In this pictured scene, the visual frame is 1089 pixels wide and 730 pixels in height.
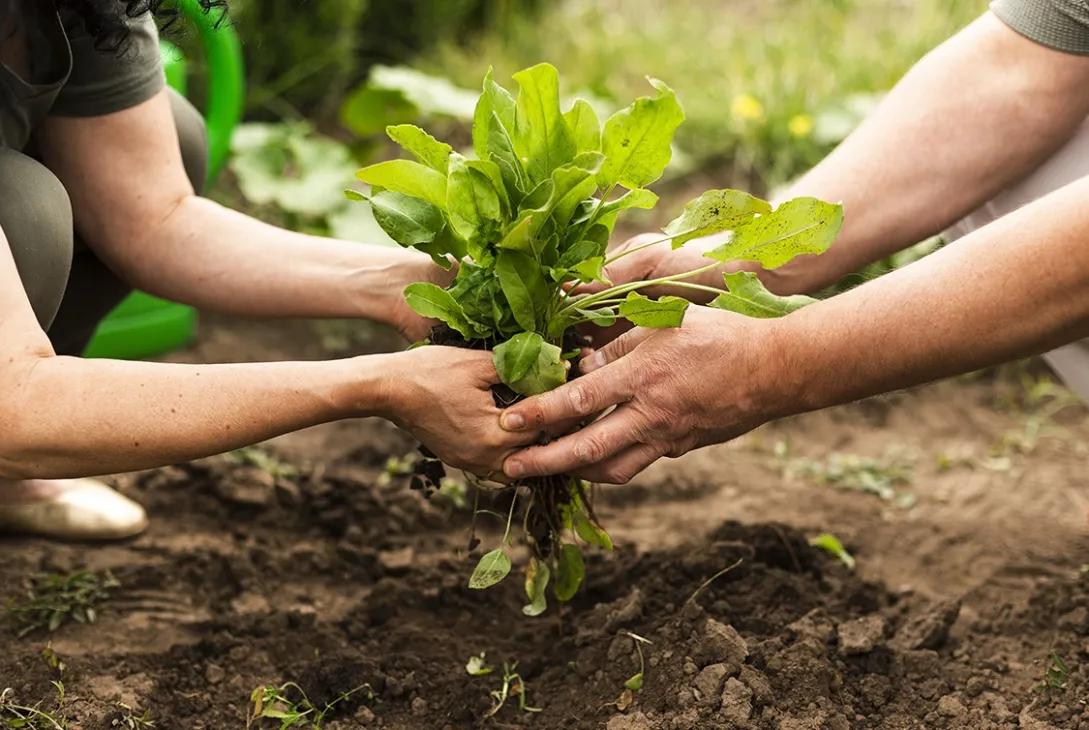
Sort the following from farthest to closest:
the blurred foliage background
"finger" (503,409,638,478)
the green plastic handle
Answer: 1. the blurred foliage background
2. the green plastic handle
3. "finger" (503,409,638,478)

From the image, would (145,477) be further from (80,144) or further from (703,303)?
(703,303)

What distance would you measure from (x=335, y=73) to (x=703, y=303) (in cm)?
270

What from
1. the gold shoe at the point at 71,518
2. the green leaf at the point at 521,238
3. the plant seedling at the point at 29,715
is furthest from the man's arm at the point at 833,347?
the gold shoe at the point at 71,518

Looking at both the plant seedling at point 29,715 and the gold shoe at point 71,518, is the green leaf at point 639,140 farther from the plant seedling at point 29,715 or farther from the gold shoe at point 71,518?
the gold shoe at point 71,518

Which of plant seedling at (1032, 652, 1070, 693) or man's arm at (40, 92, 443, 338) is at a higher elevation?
man's arm at (40, 92, 443, 338)

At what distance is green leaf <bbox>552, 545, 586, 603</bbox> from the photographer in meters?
1.98

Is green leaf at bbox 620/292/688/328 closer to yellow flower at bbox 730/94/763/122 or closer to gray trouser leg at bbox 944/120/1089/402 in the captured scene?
gray trouser leg at bbox 944/120/1089/402

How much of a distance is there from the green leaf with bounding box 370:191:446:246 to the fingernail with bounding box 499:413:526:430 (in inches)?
11.4

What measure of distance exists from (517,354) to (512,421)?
0.34 ft

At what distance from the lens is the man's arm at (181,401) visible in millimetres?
1600

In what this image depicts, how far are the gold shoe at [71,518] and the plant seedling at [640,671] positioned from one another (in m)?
1.09

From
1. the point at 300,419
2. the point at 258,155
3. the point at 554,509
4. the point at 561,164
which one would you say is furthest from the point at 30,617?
the point at 258,155

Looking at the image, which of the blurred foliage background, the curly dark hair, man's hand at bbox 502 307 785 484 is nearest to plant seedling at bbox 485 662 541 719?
man's hand at bbox 502 307 785 484

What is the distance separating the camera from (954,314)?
169 cm
